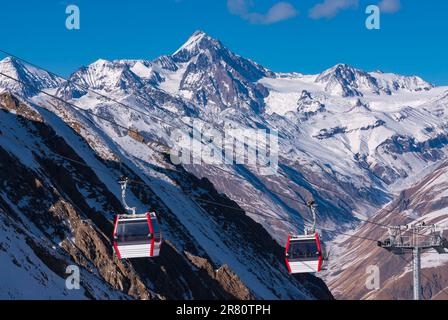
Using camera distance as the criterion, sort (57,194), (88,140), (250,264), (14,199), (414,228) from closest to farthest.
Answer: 1. (414,228)
2. (14,199)
3. (57,194)
4. (250,264)
5. (88,140)

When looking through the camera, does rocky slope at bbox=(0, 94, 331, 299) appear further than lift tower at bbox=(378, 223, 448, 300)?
Yes

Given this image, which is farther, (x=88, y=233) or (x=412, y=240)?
(x=88, y=233)

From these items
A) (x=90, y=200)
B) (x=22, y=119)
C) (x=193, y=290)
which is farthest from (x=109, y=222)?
(x=22, y=119)

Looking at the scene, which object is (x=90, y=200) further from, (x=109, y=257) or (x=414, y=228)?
(x=414, y=228)

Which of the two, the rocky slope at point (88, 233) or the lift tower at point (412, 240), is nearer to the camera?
the lift tower at point (412, 240)

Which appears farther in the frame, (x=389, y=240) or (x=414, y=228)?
(x=389, y=240)

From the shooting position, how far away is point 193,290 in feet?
460

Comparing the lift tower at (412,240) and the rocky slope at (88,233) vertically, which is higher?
the rocky slope at (88,233)

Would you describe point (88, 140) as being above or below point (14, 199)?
above

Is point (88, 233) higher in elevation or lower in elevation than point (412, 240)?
higher

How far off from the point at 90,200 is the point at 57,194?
56.7ft

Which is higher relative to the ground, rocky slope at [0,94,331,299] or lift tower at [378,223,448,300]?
rocky slope at [0,94,331,299]
